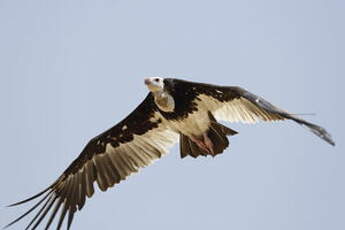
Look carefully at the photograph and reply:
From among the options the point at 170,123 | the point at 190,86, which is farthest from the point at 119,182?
the point at 190,86

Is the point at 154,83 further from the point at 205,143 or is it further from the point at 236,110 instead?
the point at 236,110

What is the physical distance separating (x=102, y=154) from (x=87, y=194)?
985 mm

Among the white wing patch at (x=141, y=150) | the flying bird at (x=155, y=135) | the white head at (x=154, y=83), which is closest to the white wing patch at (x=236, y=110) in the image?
the flying bird at (x=155, y=135)

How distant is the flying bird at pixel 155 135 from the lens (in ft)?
43.8

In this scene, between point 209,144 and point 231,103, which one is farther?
point 209,144

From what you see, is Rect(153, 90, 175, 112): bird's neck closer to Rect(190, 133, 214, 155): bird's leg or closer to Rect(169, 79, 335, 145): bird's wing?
Rect(169, 79, 335, 145): bird's wing

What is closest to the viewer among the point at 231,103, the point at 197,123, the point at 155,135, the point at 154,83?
the point at 231,103

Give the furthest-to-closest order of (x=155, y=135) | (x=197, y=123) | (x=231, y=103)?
(x=155, y=135), (x=197, y=123), (x=231, y=103)

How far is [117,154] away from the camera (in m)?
15.0

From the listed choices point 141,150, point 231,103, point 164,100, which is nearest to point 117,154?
point 141,150

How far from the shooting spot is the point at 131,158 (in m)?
14.9

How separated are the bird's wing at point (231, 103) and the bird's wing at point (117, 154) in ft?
3.40

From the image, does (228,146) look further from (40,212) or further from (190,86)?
(40,212)

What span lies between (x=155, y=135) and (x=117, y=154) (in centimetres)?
86
